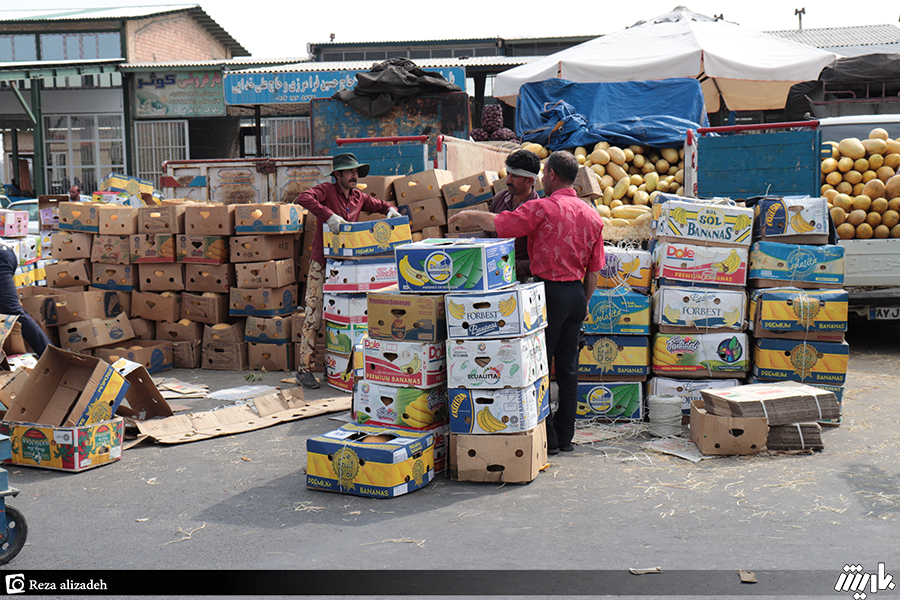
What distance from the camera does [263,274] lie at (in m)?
9.01

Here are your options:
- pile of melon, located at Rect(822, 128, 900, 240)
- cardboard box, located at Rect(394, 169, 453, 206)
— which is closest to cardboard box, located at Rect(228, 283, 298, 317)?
cardboard box, located at Rect(394, 169, 453, 206)

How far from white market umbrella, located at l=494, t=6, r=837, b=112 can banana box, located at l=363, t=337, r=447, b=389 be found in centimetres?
812

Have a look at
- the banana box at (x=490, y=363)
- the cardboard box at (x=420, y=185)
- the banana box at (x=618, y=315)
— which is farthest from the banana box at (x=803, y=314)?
the cardboard box at (x=420, y=185)

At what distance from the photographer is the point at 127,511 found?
4.62m

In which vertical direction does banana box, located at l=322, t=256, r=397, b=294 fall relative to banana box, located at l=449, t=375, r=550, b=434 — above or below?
above

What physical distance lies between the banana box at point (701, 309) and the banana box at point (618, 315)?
16 cm

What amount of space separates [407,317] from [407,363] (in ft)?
1.03

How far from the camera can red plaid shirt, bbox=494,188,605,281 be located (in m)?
5.54

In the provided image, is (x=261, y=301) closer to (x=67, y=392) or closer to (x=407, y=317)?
(x=67, y=392)

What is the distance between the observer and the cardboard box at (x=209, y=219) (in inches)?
358

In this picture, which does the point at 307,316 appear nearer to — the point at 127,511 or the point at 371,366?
the point at 371,366

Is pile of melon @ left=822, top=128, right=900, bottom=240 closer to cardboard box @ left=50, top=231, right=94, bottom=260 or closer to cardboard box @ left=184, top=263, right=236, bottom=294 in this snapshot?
cardboard box @ left=184, top=263, right=236, bottom=294

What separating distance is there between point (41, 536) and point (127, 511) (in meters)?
0.50

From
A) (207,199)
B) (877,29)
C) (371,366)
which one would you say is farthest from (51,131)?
(877,29)
